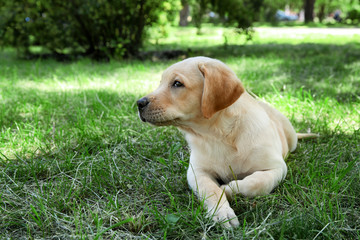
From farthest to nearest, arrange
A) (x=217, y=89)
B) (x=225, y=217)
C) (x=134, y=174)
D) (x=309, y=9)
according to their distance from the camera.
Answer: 1. (x=309, y=9)
2. (x=134, y=174)
3. (x=217, y=89)
4. (x=225, y=217)

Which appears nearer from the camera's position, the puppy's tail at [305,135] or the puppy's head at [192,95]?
the puppy's head at [192,95]

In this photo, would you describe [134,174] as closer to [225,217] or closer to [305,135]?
[225,217]

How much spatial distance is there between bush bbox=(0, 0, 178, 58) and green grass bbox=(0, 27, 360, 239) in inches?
128

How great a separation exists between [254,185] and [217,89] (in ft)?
1.97

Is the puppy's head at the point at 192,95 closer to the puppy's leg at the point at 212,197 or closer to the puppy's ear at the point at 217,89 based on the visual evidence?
the puppy's ear at the point at 217,89

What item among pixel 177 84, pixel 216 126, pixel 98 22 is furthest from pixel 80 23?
pixel 216 126

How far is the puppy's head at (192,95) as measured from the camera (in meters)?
2.00

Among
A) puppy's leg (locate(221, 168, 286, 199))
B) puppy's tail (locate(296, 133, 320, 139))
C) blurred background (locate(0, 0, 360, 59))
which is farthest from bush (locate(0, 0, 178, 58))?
puppy's leg (locate(221, 168, 286, 199))

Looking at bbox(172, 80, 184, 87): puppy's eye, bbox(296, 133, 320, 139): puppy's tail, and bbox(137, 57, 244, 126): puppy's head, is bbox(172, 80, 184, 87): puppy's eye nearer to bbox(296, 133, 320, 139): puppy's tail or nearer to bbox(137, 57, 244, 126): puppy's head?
bbox(137, 57, 244, 126): puppy's head

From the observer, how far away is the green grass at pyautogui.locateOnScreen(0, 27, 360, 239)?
5.54 feet

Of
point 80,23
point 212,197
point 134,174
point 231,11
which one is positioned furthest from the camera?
point 231,11

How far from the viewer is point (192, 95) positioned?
6.73 ft

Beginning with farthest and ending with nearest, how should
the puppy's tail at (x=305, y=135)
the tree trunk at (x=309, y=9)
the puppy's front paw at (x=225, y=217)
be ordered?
1. the tree trunk at (x=309, y=9)
2. the puppy's tail at (x=305, y=135)
3. the puppy's front paw at (x=225, y=217)

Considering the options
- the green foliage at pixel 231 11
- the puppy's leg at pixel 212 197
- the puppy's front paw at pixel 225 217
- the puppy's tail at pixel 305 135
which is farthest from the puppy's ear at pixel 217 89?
the green foliage at pixel 231 11
